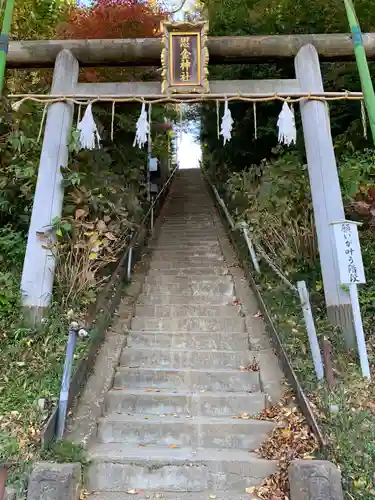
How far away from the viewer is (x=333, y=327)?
233 inches

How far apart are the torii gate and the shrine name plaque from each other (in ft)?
0.07

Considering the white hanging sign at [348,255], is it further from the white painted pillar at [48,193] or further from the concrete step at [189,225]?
the concrete step at [189,225]

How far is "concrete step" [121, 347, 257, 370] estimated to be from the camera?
5.62m

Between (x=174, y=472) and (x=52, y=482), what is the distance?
107cm

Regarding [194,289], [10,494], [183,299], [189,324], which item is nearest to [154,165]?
[194,289]

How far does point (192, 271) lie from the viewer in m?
8.60

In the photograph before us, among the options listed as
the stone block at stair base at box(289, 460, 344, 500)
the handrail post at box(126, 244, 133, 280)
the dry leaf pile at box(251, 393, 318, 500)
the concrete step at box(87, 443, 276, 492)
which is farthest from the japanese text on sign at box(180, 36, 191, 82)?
the stone block at stair base at box(289, 460, 344, 500)

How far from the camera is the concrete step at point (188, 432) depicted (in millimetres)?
4395

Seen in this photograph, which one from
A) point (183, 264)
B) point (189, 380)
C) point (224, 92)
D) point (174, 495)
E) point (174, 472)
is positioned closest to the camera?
point (174, 495)

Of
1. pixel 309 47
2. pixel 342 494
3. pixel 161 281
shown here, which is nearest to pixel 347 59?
pixel 309 47

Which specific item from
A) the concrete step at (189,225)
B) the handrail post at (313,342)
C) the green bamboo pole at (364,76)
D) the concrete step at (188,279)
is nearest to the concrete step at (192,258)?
the concrete step at (188,279)

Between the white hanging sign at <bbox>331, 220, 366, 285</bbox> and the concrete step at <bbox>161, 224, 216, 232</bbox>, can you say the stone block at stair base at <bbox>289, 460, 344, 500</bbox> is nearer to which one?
the white hanging sign at <bbox>331, 220, 366, 285</bbox>

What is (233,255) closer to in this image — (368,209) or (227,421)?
(368,209)

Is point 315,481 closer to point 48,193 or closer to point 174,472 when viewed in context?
point 174,472
